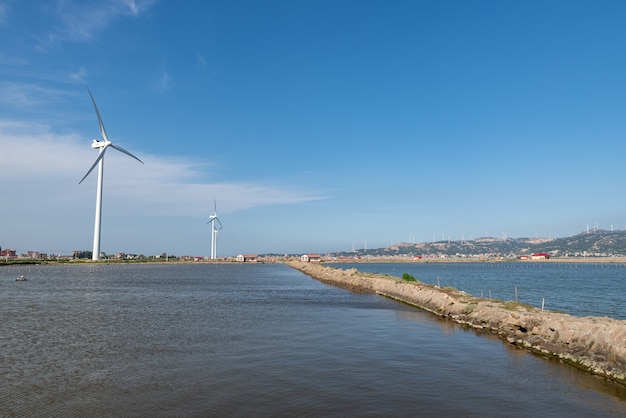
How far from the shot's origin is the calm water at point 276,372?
13977 millimetres

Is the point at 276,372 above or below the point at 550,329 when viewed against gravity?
below

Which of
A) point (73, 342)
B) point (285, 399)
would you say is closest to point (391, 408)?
point (285, 399)

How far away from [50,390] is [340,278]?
74301 mm

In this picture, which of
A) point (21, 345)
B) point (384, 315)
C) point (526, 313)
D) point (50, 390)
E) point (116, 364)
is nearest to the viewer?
point (50, 390)

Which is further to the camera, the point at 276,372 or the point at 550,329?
the point at 550,329

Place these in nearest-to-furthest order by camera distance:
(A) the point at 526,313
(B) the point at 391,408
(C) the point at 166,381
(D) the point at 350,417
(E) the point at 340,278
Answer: (D) the point at 350,417 < (B) the point at 391,408 < (C) the point at 166,381 < (A) the point at 526,313 < (E) the point at 340,278

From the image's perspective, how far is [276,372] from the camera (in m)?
17.8

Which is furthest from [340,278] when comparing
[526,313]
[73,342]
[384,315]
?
[73,342]

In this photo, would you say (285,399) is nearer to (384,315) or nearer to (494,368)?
(494,368)

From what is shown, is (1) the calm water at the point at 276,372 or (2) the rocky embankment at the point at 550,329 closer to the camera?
(1) the calm water at the point at 276,372

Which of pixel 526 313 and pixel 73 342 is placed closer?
pixel 73 342

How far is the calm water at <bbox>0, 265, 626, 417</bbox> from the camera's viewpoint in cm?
1398

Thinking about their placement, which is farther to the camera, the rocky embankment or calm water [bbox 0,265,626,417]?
the rocky embankment

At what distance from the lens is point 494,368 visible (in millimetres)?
19469
